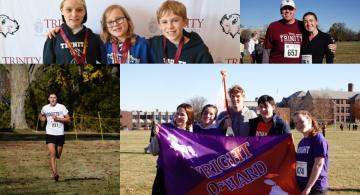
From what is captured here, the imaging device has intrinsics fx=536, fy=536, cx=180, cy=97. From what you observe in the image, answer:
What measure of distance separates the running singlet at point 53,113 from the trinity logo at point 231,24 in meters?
2.12

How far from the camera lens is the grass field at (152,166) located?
6.22m

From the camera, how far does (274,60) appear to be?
602 centimetres

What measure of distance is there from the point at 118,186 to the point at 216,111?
155cm

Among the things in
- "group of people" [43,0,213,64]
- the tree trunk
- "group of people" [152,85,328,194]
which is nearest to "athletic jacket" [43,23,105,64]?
"group of people" [43,0,213,64]

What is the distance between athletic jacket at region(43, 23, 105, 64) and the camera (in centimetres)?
609

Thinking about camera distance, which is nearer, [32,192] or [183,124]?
[183,124]

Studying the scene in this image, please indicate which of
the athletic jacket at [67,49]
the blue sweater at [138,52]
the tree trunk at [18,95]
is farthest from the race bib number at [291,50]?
the tree trunk at [18,95]

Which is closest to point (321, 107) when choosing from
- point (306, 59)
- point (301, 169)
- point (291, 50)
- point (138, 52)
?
point (306, 59)

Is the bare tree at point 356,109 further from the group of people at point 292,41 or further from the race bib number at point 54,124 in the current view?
the race bib number at point 54,124

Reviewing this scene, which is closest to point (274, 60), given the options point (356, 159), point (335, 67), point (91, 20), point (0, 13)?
point (335, 67)

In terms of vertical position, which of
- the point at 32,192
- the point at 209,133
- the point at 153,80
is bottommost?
the point at 32,192

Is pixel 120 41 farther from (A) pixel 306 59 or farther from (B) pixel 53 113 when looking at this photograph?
(A) pixel 306 59

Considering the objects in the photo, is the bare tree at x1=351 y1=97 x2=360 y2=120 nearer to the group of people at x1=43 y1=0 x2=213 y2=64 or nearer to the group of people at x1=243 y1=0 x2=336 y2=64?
the group of people at x1=243 y1=0 x2=336 y2=64

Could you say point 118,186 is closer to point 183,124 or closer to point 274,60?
point 183,124
